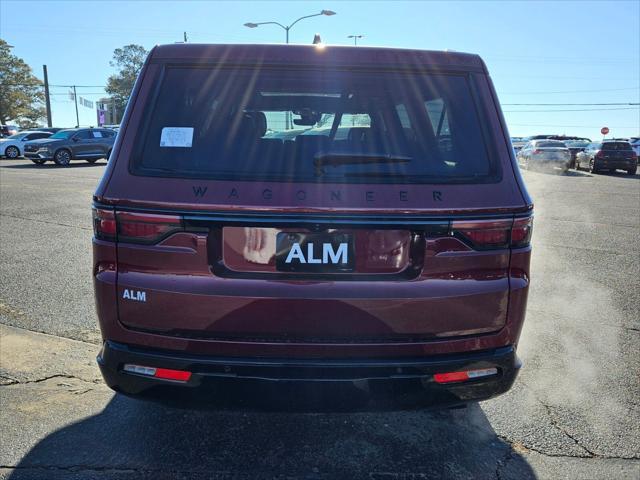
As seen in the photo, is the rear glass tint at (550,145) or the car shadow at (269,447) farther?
the rear glass tint at (550,145)

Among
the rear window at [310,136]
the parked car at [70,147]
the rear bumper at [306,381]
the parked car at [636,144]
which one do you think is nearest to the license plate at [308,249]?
the rear window at [310,136]

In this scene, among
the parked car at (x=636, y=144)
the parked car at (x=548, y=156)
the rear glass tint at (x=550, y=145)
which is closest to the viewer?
the parked car at (x=548, y=156)

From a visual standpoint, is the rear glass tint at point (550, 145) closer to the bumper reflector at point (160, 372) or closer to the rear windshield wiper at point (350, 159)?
the rear windshield wiper at point (350, 159)

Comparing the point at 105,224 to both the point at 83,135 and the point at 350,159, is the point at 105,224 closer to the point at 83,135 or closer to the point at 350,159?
the point at 350,159

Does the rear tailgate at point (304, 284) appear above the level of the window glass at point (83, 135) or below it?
above

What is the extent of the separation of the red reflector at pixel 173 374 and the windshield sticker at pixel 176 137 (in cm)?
95

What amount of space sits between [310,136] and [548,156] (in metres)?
24.8

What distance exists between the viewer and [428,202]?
208 cm

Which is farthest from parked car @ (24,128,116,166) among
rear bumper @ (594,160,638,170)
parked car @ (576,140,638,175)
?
rear bumper @ (594,160,638,170)

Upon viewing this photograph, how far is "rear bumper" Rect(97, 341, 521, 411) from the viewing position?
209cm

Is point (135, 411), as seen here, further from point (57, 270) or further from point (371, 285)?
point (57, 270)

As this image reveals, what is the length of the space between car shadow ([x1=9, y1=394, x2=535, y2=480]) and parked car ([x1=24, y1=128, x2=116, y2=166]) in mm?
23139

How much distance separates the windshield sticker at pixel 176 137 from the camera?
7.16ft

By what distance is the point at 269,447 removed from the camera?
105 inches
